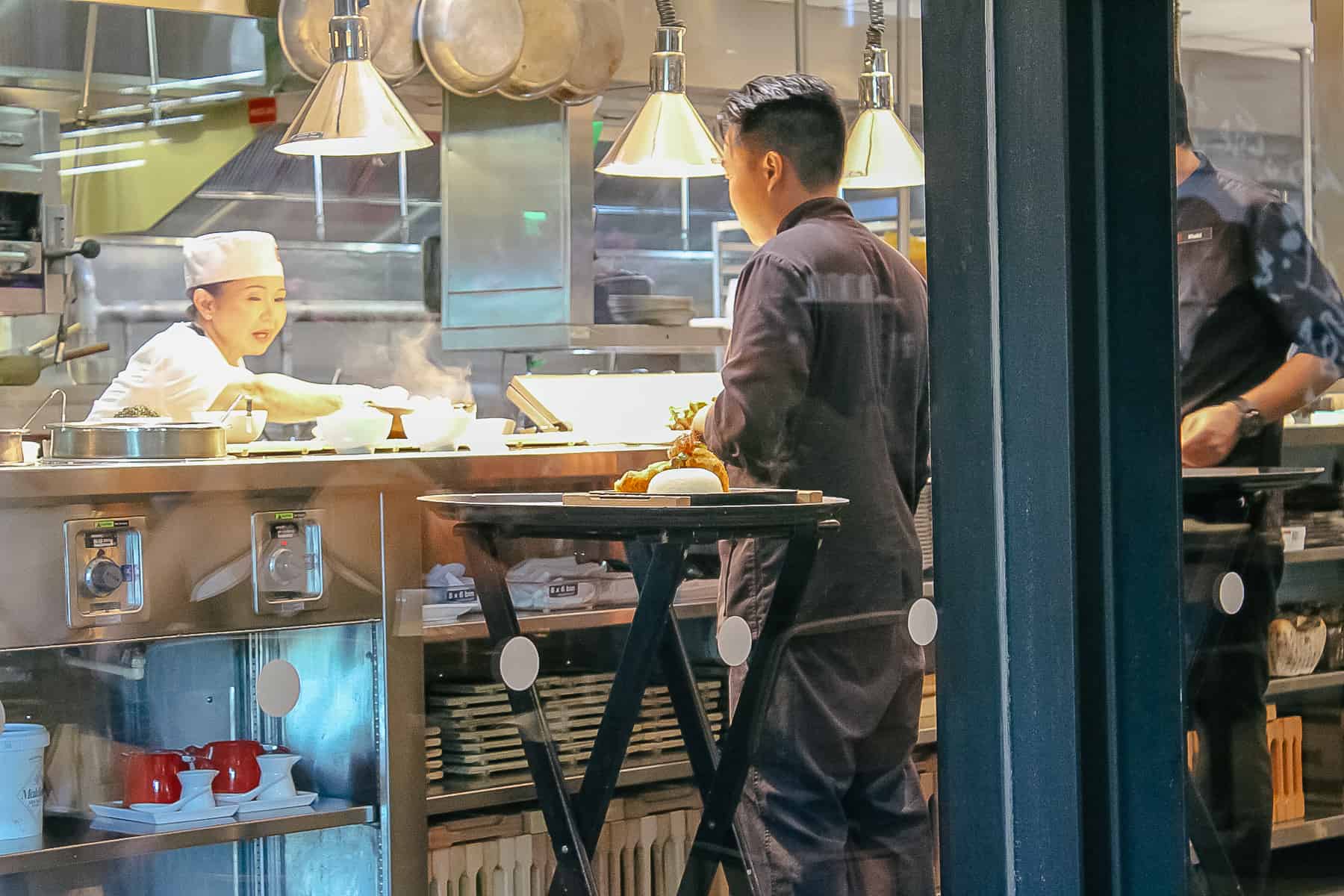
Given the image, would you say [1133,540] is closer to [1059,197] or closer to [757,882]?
[1059,197]

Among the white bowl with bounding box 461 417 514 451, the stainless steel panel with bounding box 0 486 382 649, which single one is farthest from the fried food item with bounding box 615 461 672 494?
the stainless steel panel with bounding box 0 486 382 649

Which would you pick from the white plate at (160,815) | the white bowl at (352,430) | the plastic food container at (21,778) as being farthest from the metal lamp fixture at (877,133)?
the plastic food container at (21,778)

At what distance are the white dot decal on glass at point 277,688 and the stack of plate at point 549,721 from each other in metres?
0.20

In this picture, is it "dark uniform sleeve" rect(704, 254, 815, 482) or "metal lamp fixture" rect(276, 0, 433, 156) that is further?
"metal lamp fixture" rect(276, 0, 433, 156)

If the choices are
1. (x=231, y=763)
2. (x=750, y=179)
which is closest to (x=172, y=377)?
(x=231, y=763)

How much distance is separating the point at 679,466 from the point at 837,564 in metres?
0.28

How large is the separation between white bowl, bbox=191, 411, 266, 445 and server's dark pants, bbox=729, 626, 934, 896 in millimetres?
817

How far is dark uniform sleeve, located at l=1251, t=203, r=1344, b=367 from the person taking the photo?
2.18 meters

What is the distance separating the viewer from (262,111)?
248 cm

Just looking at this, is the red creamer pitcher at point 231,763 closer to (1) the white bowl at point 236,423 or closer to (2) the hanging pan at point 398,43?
(1) the white bowl at point 236,423

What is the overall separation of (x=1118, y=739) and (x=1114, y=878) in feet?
0.56

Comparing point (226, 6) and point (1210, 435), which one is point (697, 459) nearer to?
point (1210, 435)

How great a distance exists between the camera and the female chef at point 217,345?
2.18 m

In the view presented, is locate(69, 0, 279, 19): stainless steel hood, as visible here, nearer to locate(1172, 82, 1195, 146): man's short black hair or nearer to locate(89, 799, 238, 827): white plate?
A: locate(89, 799, 238, 827): white plate
